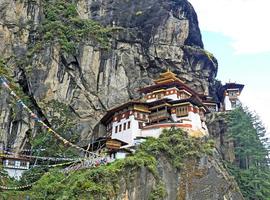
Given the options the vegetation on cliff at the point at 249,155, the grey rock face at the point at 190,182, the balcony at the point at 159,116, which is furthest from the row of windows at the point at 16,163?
the vegetation on cliff at the point at 249,155

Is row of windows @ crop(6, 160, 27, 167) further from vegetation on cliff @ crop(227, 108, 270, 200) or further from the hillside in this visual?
vegetation on cliff @ crop(227, 108, 270, 200)

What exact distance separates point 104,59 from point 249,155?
19361 mm

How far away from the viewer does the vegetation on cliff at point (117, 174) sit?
2991 cm

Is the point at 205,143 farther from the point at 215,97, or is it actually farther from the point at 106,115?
the point at 215,97

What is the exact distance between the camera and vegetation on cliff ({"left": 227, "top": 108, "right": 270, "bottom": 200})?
1631 inches

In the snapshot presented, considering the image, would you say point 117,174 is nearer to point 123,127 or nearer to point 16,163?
point 123,127

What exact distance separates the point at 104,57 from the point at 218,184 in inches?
845

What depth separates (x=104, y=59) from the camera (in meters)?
49.5

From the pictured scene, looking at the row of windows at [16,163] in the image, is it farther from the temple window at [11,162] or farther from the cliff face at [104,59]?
the cliff face at [104,59]

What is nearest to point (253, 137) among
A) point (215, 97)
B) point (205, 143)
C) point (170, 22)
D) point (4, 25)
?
point (205, 143)

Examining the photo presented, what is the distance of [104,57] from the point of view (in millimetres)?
49531

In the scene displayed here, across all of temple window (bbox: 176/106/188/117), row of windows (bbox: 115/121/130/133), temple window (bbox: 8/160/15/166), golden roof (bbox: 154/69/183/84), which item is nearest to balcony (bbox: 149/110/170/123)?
temple window (bbox: 176/106/188/117)

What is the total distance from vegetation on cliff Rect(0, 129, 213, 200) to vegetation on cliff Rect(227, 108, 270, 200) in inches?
300

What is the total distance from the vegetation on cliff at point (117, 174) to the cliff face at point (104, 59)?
10364 millimetres
